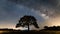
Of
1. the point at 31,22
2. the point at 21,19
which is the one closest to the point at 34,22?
the point at 31,22

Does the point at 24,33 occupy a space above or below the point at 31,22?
below

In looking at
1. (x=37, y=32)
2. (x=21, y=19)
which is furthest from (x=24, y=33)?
(x=21, y=19)

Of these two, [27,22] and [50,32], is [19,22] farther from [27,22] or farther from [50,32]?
[50,32]

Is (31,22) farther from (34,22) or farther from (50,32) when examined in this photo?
(50,32)

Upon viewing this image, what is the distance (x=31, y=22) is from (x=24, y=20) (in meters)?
1.78

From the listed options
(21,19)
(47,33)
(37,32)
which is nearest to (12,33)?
(37,32)

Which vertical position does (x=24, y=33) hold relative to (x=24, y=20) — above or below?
below

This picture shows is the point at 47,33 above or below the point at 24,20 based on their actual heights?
below

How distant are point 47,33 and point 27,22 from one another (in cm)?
1234

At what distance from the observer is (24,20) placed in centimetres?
3222

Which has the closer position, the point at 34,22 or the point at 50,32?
the point at 50,32

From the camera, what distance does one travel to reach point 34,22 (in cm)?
3291

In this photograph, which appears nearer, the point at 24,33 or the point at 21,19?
the point at 24,33

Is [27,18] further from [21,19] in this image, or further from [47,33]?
[47,33]
